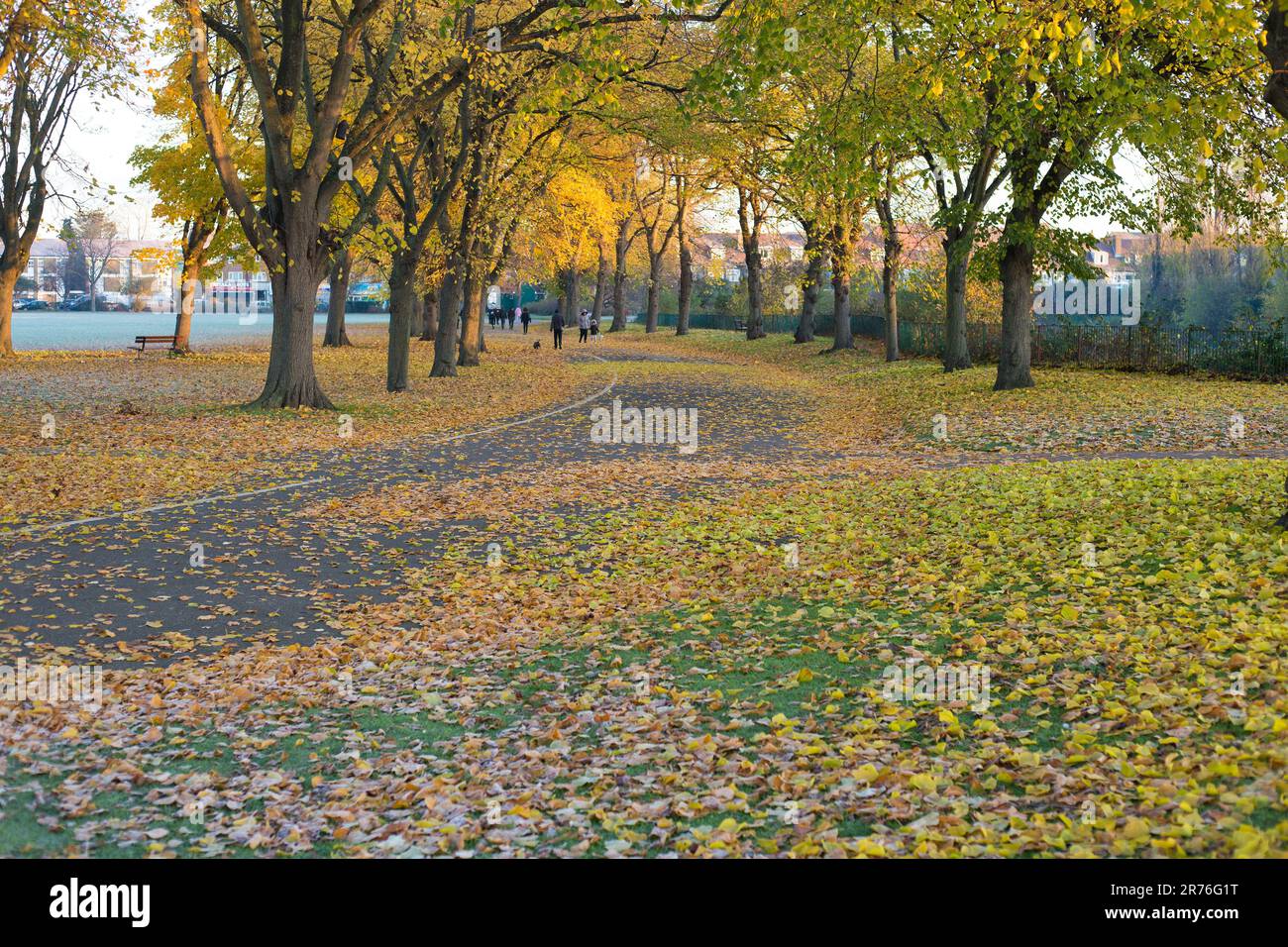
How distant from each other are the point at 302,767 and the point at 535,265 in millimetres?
52448

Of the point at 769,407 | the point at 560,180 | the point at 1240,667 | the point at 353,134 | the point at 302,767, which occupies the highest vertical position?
the point at 560,180

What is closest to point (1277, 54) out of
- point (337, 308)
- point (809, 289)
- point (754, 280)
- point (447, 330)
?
point (447, 330)

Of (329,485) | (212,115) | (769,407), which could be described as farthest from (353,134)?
(769,407)

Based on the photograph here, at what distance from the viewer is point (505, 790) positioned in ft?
19.3

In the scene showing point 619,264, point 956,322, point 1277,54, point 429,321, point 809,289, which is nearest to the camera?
point 1277,54

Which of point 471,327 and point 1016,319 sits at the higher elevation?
point 471,327

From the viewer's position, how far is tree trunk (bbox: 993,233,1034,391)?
25141 mm

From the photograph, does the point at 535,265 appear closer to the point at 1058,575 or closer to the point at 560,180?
the point at 560,180

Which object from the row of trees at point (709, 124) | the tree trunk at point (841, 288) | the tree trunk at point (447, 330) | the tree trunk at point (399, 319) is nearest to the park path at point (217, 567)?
the row of trees at point (709, 124)

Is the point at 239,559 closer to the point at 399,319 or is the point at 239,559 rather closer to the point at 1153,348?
the point at 399,319

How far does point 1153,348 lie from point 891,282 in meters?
9.16

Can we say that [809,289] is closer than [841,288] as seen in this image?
No

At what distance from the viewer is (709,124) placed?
3778 centimetres

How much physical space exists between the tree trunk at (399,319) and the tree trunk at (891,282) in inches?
637
